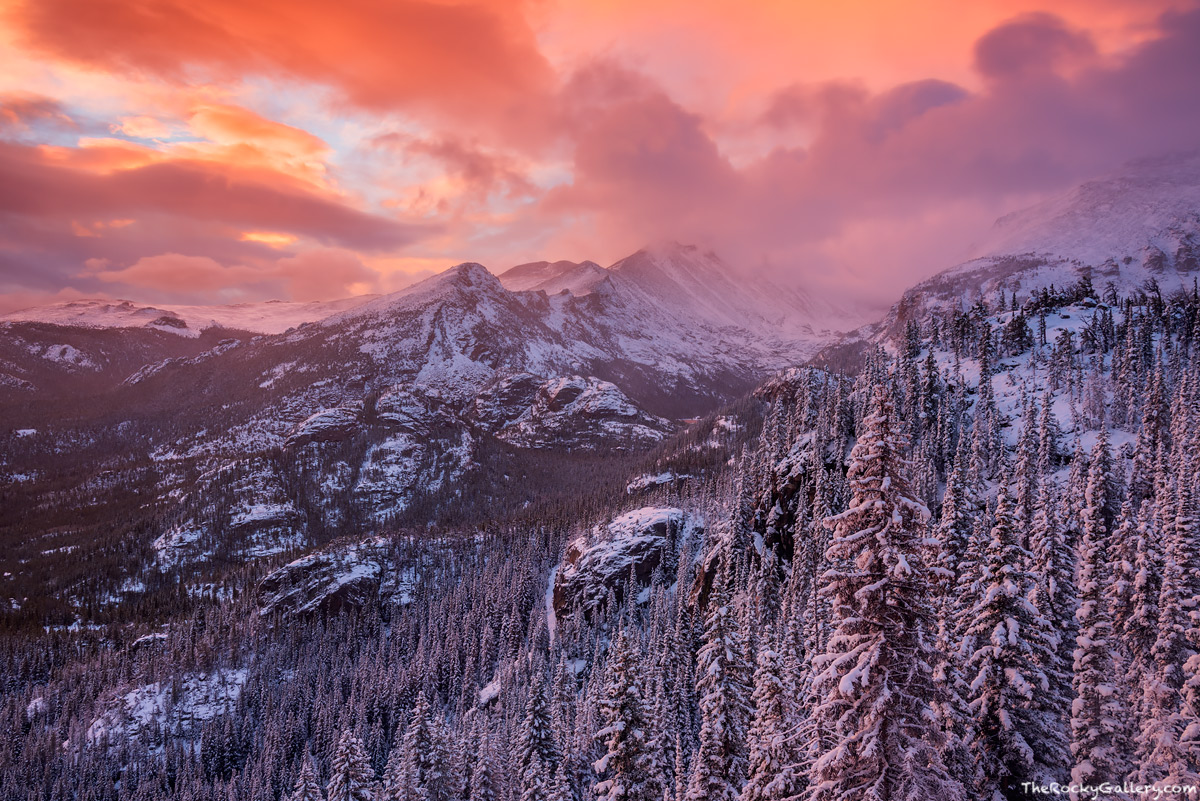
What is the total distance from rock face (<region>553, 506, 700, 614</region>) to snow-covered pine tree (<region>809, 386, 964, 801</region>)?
130 meters

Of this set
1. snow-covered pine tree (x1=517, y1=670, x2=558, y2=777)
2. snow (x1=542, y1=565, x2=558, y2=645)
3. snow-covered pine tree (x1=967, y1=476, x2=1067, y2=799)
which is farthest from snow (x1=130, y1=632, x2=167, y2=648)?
snow-covered pine tree (x1=967, y1=476, x2=1067, y2=799)

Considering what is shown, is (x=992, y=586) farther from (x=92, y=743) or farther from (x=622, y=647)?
(x=92, y=743)

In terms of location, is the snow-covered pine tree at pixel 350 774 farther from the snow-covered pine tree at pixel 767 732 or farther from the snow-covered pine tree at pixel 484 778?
the snow-covered pine tree at pixel 767 732

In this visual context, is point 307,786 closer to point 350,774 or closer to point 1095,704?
point 350,774

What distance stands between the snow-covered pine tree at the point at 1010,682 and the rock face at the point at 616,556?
113 metres

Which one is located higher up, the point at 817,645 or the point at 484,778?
the point at 817,645

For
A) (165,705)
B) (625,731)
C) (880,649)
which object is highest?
(880,649)

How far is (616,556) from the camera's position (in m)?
154

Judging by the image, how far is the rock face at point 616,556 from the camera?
15038 cm

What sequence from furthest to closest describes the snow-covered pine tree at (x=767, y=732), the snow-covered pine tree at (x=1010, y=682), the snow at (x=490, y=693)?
the snow at (x=490, y=693)
the snow-covered pine tree at (x=1010, y=682)
the snow-covered pine tree at (x=767, y=732)

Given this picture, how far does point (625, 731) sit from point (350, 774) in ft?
95.5

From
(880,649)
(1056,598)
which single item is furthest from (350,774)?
(1056,598)

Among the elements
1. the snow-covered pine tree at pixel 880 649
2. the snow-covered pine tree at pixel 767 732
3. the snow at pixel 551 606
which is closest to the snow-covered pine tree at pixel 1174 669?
the snow-covered pine tree at pixel 767 732

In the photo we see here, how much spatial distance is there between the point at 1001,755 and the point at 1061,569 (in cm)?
1486
